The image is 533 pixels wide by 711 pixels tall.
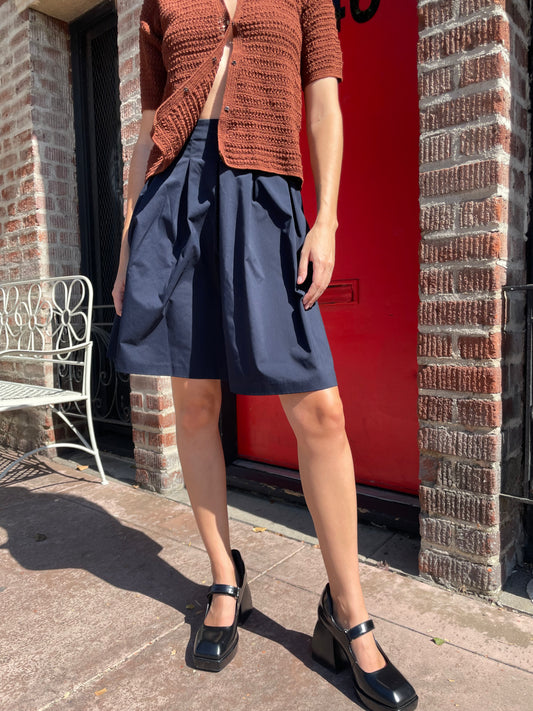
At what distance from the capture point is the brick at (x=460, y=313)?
1678 mm

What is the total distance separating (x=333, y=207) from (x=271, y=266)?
0.22 m

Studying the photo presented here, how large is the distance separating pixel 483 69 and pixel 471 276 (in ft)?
2.04

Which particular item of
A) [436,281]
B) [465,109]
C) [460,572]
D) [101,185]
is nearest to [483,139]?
[465,109]

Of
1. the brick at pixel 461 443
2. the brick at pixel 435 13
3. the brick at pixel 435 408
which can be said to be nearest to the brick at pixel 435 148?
the brick at pixel 435 13

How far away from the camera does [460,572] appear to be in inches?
71.6

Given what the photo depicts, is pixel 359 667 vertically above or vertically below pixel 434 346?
below

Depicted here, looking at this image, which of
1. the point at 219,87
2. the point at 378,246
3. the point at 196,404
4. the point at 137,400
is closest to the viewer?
the point at 219,87

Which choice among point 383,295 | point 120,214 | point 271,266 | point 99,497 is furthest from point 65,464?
point 271,266

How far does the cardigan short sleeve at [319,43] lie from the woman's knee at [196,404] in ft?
2.90

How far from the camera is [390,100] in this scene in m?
2.28

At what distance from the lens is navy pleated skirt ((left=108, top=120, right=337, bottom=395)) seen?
4.42 ft

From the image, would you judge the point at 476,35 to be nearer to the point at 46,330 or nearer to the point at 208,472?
the point at 208,472

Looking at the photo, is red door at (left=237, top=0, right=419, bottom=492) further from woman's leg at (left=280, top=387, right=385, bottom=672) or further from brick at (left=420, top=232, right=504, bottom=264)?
woman's leg at (left=280, top=387, right=385, bottom=672)

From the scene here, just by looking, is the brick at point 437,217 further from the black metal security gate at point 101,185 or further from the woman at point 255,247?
the black metal security gate at point 101,185
